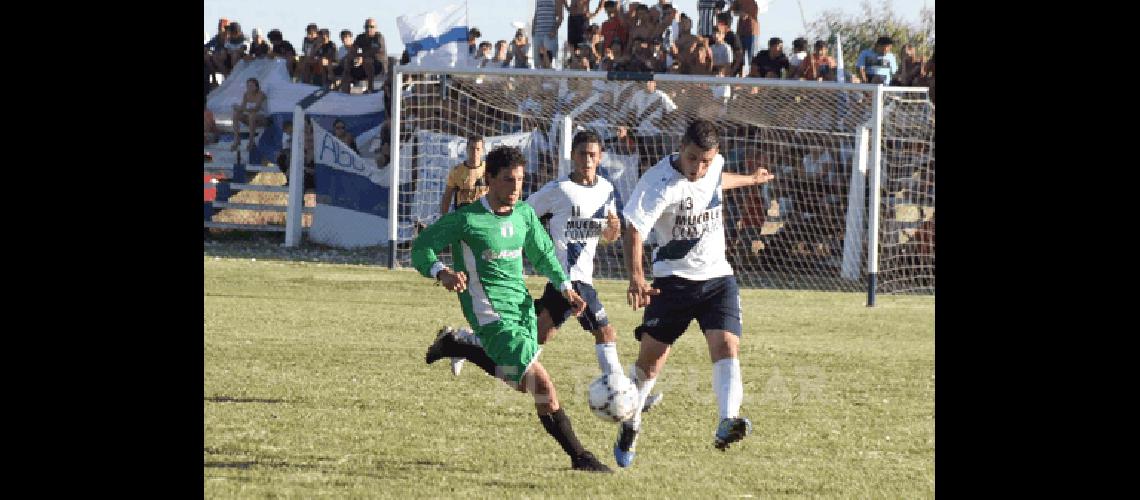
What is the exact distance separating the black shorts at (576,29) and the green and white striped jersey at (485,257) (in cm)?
1497

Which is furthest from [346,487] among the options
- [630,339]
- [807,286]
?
[807,286]

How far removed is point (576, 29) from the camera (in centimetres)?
2342

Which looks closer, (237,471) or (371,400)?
(237,471)

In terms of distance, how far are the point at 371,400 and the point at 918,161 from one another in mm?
11577

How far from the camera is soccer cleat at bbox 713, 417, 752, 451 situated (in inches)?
334

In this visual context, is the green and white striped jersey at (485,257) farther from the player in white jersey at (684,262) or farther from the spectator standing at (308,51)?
the spectator standing at (308,51)

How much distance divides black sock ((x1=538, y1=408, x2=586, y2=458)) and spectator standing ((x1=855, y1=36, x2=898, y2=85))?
13.6 m

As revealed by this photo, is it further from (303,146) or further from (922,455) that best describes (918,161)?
(922,455)

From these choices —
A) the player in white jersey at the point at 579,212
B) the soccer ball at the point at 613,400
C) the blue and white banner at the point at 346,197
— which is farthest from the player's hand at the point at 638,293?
the blue and white banner at the point at 346,197

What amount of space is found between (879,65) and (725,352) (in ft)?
43.3

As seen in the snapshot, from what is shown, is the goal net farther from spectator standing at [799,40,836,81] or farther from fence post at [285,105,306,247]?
fence post at [285,105,306,247]

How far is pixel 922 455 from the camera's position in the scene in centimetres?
926

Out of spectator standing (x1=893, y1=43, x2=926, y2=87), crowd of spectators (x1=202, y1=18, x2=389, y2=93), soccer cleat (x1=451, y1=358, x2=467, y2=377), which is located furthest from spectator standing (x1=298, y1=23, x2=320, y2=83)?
soccer cleat (x1=451, y1=358, x2=467, y2=377)

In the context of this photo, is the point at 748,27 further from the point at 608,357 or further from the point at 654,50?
the point at 608,357
